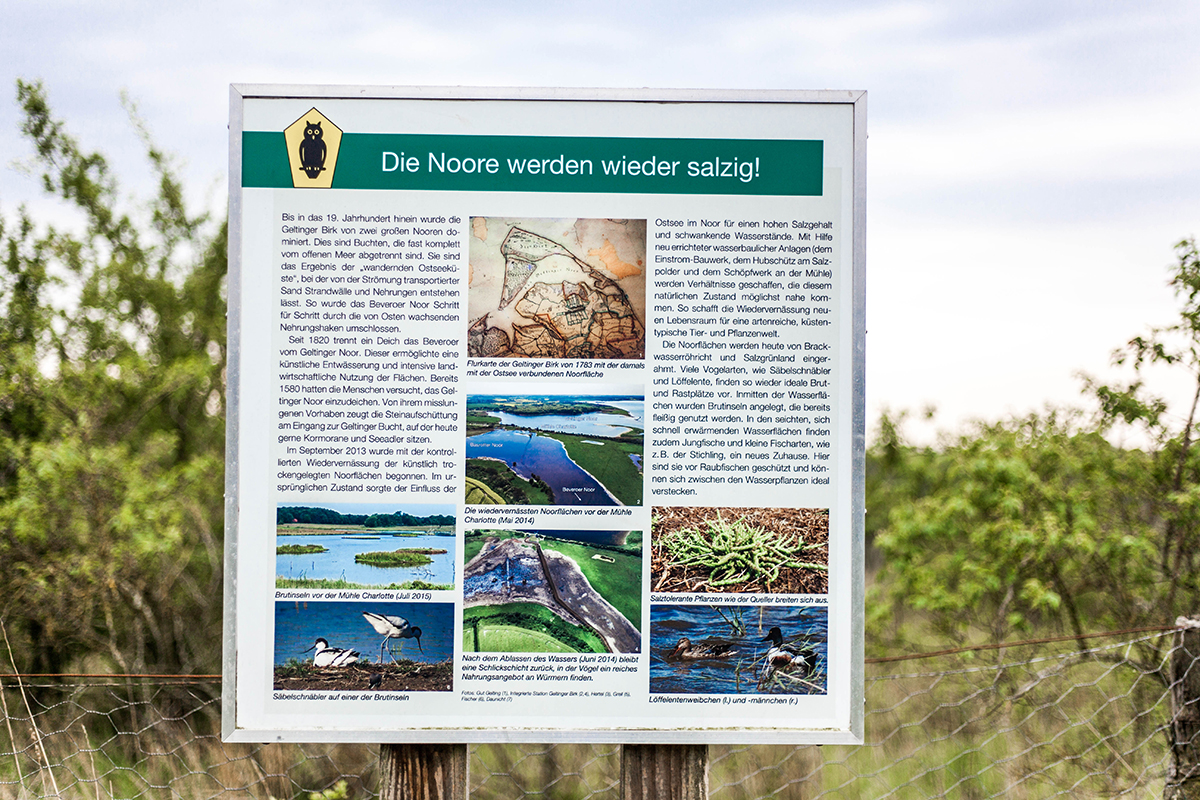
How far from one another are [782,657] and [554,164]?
169 centimetres

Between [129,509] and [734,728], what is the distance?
4395 mm

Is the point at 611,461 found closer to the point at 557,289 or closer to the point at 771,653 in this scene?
the point at 557,289

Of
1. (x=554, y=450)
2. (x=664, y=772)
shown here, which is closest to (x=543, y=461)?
(x=554, y=450)

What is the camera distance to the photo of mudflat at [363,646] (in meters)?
2.29

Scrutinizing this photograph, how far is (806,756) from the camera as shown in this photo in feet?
15.3

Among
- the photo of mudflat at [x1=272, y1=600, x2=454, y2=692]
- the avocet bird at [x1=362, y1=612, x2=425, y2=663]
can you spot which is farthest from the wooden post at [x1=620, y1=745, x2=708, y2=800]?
the avocet bird at [x1=362, y1=612, x2=425, y2=663]

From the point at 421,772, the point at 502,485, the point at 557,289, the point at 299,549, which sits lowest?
the point at 421,772

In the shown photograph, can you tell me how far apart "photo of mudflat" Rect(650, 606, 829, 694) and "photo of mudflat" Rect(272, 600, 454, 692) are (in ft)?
2.16

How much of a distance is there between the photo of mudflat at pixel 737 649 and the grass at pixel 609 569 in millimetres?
105

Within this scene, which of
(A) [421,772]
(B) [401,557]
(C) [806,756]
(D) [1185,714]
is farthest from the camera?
(C) [806,756]

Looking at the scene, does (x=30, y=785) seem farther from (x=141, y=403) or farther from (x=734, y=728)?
(x=734, y=728)

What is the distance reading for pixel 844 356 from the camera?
7.72 ft

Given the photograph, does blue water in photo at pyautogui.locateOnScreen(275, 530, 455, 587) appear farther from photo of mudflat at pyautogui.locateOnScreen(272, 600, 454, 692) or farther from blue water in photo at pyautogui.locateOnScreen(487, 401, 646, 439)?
blue water in photo at pyautogui.locateOnScreen(487, 401, 646, 439)

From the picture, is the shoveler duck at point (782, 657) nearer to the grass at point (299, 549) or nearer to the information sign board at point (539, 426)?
the information sign board at point (539, 426)
